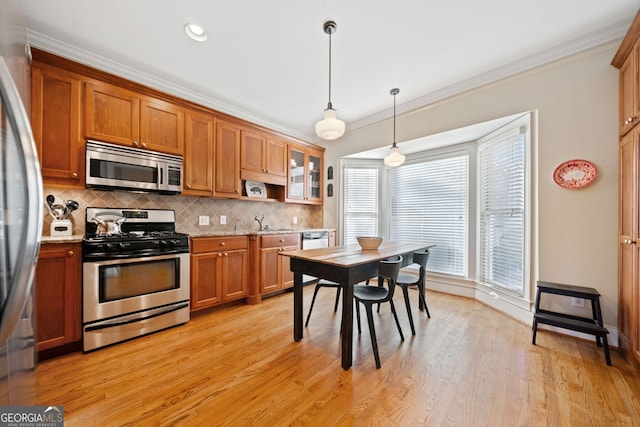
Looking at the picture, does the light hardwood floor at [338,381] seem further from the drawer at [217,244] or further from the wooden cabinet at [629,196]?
the drawer at [217,244]

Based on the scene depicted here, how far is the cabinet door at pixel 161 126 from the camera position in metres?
2.59

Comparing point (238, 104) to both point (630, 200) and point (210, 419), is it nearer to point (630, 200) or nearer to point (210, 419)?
point (210, 419)

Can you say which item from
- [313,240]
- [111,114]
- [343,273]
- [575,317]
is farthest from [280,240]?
[575,317]

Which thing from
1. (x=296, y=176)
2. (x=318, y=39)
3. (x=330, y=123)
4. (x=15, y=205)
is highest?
(x=318, y=39)

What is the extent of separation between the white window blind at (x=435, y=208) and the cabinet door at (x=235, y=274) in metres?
2.52

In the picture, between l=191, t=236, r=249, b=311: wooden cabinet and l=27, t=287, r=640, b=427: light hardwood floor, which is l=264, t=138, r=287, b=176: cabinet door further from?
l=27, t=287, r=640, b=427: light hardwood floor

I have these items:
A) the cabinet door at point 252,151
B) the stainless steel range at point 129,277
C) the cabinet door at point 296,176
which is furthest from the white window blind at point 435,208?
the stainless steel range at point 129,277

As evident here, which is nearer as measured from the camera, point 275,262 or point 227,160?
point 227,160

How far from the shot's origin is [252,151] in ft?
11.6

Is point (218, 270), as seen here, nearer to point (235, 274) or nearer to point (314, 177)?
point (235, 274)

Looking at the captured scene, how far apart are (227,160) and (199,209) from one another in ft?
2.44

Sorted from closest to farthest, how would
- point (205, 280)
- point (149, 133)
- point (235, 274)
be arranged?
point (149, 133) → point (205, 280) → point (235, 274)

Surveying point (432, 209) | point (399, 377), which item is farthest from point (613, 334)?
point (432, 209)

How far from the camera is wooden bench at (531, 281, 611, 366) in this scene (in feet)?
6.37
